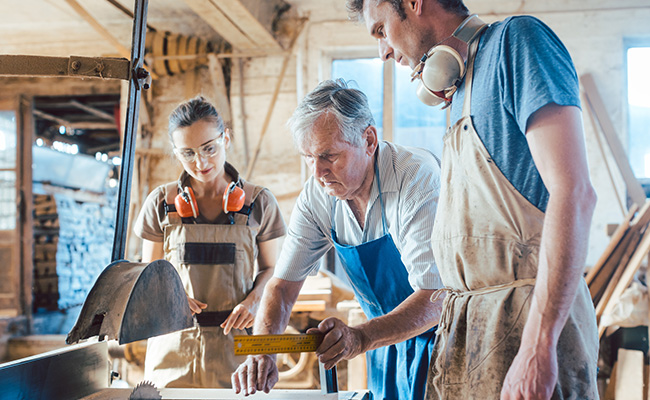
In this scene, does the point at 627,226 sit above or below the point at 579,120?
below

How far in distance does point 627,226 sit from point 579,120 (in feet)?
13.1

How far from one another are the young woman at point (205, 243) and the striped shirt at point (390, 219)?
544 mm

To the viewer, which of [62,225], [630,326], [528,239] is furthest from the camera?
[62,225]

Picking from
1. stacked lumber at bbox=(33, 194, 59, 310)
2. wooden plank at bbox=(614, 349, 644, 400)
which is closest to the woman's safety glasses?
wooden plank at bbox=(614, 349, 644, 400)

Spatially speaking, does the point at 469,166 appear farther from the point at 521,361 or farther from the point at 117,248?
the point at 117,248

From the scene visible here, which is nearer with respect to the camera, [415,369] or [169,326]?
[169,326]

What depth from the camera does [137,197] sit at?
5645 millimetres

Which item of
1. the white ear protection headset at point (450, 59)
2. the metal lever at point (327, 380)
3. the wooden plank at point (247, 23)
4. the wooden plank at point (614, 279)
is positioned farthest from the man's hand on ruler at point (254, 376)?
the wooden plank at point (614, 279)

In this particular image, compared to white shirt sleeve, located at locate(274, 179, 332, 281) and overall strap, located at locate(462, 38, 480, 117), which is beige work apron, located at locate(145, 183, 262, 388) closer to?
white shirt sleeve, located at locate(274, 179, 332, 281)

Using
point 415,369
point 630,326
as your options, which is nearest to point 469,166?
point 415,369

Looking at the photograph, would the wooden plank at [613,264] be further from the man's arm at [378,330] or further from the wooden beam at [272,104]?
the man's arm at [378,330]

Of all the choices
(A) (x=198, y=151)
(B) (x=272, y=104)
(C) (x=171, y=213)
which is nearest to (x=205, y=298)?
(C) (x=171, y=213)

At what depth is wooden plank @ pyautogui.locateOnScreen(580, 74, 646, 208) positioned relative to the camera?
4867 mm

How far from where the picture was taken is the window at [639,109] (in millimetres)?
5184
